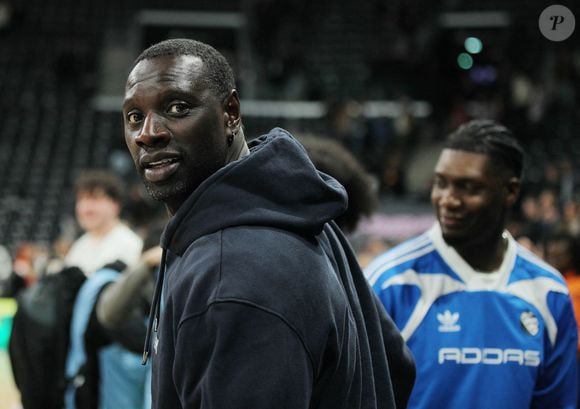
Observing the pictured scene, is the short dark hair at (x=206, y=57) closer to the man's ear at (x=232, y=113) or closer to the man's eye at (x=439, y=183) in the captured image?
the man's ear at (x=232, y=113)

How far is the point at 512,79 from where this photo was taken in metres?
15.5

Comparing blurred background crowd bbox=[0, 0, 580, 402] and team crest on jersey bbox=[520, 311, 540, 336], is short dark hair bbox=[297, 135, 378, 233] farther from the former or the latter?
blurred background crowd bbox=[0, 0, 580, 402]

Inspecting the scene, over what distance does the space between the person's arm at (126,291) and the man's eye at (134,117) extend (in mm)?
1803

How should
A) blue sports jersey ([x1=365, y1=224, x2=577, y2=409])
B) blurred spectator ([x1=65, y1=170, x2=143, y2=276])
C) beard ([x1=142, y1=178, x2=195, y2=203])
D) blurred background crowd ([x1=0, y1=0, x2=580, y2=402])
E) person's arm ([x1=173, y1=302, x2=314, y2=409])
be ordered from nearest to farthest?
person's arm ([x1=173, y1=302, x2=314, y2=409]) → beard ([x1=142, y1=178, x2=195, y2=203]) → blue sports jersey ([x1=365, y1=224, x2=577, y2=409]) → blurred spectator ([x1=65, y1=170, x2=143, y2=276]) → blurred background crowd ([x1=0, y1=0, x2=580, y2=402])

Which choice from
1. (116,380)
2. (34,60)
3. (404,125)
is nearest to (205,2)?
(34,60)

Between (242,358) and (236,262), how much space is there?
0.56 ft

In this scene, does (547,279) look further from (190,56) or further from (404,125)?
(404,125)

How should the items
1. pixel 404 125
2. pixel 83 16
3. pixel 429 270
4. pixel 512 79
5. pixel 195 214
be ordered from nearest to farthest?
pixel 195 214 < pixel 429 270 < pixel 512 79 < pixel 404 125 < pixel 83 16

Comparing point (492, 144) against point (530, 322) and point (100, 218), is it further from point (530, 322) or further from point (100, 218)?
point (100, 218)

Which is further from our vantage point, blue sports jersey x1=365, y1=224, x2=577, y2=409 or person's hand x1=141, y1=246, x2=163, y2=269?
person's hand x1=141, y1=246, x2=163, y2=269

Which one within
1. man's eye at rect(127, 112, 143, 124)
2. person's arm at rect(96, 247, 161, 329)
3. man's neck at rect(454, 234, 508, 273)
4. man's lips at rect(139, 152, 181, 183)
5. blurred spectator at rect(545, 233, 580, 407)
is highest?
man's eye at rect(127, 112, 143, 124)

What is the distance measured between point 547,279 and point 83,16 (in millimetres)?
19409

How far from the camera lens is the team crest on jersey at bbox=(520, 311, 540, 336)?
2.99m

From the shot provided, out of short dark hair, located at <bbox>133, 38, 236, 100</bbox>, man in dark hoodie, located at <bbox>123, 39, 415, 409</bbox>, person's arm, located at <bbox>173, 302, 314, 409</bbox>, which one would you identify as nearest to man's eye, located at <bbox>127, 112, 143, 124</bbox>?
man in dark hoodie, located at <bbox>123, 39, 415, 409</bbox>
